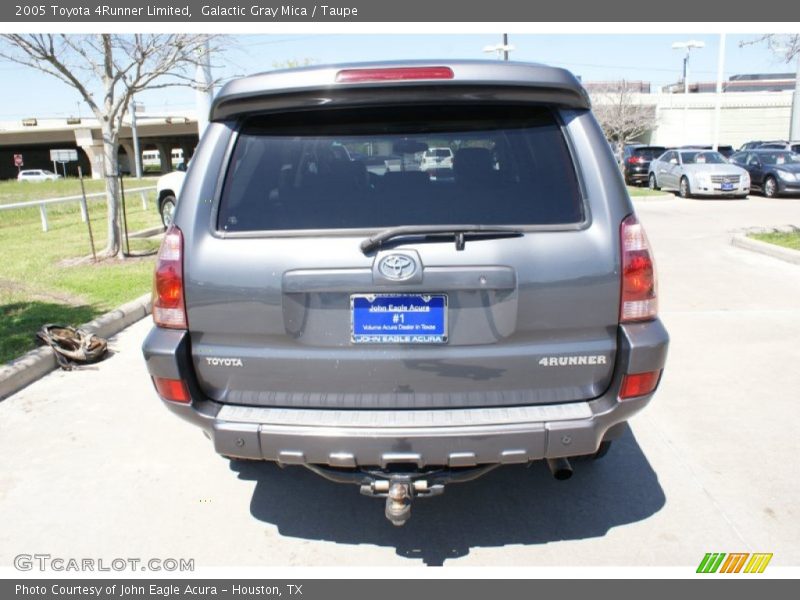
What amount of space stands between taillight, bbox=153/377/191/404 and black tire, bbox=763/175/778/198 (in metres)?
22.0

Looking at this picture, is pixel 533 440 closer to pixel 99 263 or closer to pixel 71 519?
pixel 71 519

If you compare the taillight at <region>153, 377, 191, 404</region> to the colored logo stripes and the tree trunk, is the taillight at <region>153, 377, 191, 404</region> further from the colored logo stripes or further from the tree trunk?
the tree trunk

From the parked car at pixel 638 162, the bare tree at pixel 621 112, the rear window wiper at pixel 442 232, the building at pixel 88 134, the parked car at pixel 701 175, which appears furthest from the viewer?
the building at pixel 88 134

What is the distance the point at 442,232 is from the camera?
2639 mm

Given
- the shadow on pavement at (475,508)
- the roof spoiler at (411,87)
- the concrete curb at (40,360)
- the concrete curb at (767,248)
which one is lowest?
the concrete curb at (767,248)

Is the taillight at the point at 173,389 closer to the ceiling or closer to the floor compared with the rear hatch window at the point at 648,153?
closer to the ceiling

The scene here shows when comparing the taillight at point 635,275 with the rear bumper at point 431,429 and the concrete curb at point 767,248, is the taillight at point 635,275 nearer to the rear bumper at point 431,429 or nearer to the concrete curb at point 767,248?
the rear bumper at point 431,429

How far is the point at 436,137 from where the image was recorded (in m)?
2.83

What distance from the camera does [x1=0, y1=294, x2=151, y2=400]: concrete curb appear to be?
5.14 m

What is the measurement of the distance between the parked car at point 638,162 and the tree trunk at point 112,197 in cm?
2126

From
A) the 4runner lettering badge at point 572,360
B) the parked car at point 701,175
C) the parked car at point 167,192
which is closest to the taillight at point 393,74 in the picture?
the 4runner lettering badge at point 572,360

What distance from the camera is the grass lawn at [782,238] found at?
10461mm

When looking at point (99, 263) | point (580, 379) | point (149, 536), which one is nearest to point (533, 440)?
point (580, 379)

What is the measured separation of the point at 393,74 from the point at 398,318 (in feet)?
3.15
